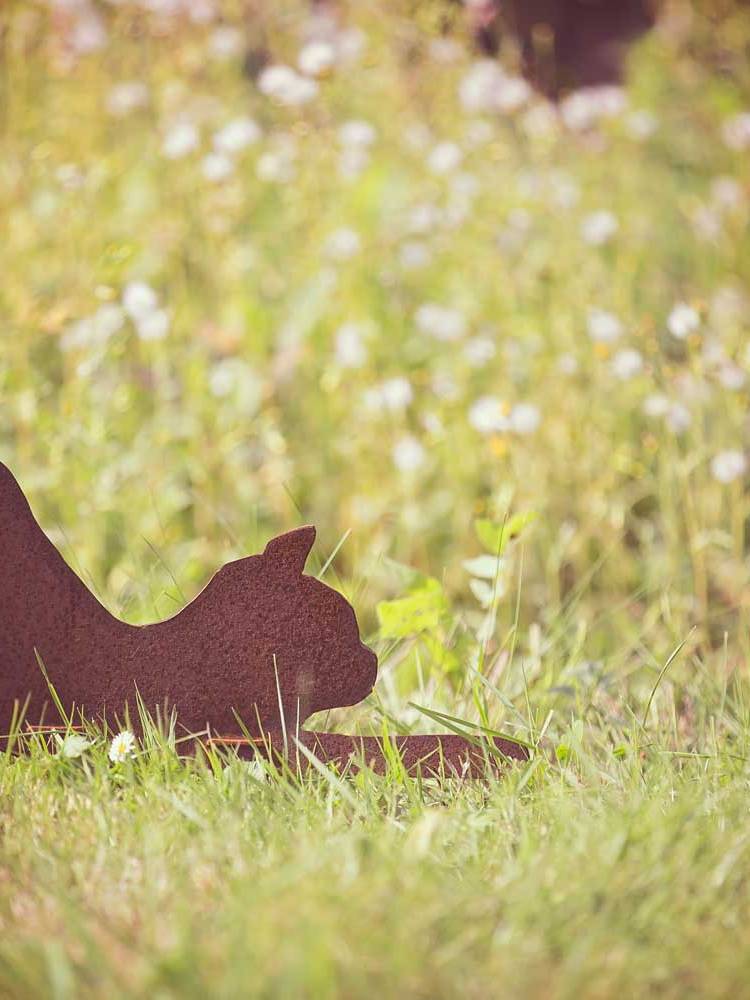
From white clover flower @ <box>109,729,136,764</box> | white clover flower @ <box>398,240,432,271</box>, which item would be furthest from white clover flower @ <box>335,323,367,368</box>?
white clover flower @ <box>109,729,136,764</box>

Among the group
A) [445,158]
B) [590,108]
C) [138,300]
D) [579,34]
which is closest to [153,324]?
[138,300]

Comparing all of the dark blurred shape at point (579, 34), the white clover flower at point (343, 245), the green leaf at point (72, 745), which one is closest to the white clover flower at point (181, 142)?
the white clover flower at point (343, 245)

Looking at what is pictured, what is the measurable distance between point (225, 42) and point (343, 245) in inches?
38.6

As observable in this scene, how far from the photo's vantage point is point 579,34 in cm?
551

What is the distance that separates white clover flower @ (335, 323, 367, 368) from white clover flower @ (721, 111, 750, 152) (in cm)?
135

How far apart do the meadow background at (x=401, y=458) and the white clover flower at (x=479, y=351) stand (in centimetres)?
2

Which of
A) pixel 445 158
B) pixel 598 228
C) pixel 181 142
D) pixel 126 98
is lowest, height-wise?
pixel 598 228

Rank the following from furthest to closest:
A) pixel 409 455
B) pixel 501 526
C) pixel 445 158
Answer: pixel 445 158, pixel 409 455, pixel 501 526

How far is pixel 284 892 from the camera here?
41.9 inches

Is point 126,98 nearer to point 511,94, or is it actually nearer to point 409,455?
point 511,94

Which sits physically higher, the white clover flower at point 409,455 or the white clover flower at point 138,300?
the white clover flower at point 138,300

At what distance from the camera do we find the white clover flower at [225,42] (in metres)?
3.36

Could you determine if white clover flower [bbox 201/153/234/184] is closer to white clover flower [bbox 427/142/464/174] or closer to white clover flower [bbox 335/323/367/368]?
white clover flower [bbox 335/323/367/368]

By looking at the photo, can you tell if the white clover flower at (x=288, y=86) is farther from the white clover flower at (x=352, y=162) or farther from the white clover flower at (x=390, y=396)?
the white clover flower at (x=390, y=396)
